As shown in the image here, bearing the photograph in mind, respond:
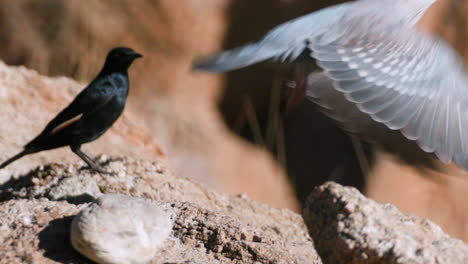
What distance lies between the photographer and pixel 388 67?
4.18 metres

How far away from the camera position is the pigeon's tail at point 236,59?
3973mm

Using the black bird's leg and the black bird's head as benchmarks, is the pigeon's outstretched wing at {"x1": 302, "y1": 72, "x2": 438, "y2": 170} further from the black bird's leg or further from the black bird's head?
the black bird's leg

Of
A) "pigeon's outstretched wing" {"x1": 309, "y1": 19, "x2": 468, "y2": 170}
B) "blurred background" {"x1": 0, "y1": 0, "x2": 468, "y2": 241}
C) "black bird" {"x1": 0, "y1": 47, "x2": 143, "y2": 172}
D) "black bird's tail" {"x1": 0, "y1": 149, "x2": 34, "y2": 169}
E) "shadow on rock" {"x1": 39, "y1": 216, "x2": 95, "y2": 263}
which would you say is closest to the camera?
"shadow on rock" {"x1": 39, "y1": 216, "x2": 95, "y2": 263}

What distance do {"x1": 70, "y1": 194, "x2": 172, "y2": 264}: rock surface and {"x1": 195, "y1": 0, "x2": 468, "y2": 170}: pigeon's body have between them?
1375 mm

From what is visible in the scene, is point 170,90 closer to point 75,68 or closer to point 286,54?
point 75,68

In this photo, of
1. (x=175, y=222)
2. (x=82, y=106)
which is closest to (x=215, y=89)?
(x=82, y=106)

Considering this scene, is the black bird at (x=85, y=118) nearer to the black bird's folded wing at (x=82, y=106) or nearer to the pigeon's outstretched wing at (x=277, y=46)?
the black bird's folded wing at (x=82, y=106)

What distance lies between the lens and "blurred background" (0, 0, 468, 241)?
725cm

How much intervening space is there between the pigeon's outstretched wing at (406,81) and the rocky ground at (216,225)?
78 centimetres

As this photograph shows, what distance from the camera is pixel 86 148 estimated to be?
4.86 meters

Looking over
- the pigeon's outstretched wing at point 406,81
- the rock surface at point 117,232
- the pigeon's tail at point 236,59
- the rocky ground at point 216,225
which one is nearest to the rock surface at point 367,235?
the rocky ground at point 216,225

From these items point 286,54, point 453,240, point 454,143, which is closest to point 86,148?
point 286,54

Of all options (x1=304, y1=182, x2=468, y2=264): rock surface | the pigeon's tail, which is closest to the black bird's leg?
the pigeon's tail

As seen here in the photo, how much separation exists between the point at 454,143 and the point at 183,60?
3914mm
